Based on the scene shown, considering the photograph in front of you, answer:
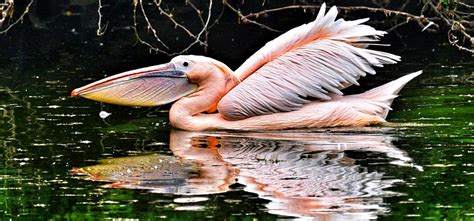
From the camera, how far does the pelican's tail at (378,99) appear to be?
829 centimetres

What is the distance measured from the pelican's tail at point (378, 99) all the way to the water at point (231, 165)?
16 centimetres

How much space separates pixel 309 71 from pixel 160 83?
1086 mm

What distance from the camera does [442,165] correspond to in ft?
21.7

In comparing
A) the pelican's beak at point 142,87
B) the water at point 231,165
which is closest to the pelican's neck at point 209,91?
the pelican's beak at point 142,87

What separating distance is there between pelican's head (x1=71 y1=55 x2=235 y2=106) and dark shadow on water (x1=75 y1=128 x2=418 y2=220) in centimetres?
50

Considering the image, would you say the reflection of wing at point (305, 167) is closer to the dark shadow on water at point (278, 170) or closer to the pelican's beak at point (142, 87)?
the dark shadow on water at point (278, 170)


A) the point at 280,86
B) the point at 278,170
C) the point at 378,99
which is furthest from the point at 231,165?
the point at 378,99

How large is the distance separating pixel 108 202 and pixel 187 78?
2.83 meters

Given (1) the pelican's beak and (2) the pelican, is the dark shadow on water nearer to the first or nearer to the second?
(2) the pelican

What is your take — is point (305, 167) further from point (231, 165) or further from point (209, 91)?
point (209, 91)

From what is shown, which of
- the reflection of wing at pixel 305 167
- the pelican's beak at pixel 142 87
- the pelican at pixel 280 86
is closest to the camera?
the reflection of wing at pixel 305 167

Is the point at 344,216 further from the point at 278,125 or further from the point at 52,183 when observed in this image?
the point at 278,125

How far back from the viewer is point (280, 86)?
830 cm

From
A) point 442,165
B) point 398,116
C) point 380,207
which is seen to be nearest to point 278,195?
point 380,207
